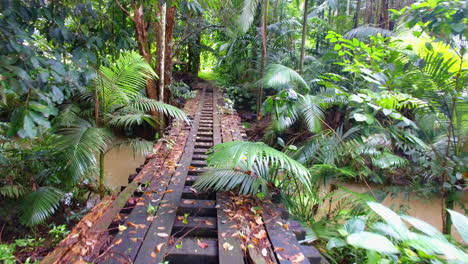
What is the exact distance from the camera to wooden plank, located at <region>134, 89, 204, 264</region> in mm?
1399

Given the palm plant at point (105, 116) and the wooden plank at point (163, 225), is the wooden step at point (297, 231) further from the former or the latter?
the palm plant at point (105, 116)

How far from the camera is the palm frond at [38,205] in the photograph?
9.04 feet

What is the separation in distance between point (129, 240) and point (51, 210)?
1.96m

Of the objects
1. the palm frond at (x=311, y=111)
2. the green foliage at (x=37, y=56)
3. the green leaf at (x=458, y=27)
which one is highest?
the green leaf at (x=458, y=27)

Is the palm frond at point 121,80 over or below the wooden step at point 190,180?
over

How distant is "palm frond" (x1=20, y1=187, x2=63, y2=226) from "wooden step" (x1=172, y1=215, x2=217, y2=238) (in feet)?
6.32

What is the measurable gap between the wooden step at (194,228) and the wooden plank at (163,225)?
45 millimetres

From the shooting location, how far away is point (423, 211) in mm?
5094

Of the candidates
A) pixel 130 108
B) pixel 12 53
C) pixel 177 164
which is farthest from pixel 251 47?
pixel 12 53

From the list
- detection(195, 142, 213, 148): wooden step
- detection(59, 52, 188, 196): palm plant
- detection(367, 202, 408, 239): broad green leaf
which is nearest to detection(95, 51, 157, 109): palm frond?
detection(59, 52, 188, 196): palm plant

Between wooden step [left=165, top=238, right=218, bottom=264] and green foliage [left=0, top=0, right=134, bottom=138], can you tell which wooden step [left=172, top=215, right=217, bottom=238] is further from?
green foliage [left=0, top=0, right=134, bottom=138]

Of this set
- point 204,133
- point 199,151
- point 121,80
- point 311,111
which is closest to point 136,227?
point 199,151

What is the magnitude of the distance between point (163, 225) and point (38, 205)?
2010mm

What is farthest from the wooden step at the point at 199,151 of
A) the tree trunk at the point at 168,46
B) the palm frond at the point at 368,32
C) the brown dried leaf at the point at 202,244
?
the palm frond at the point at 368,32
